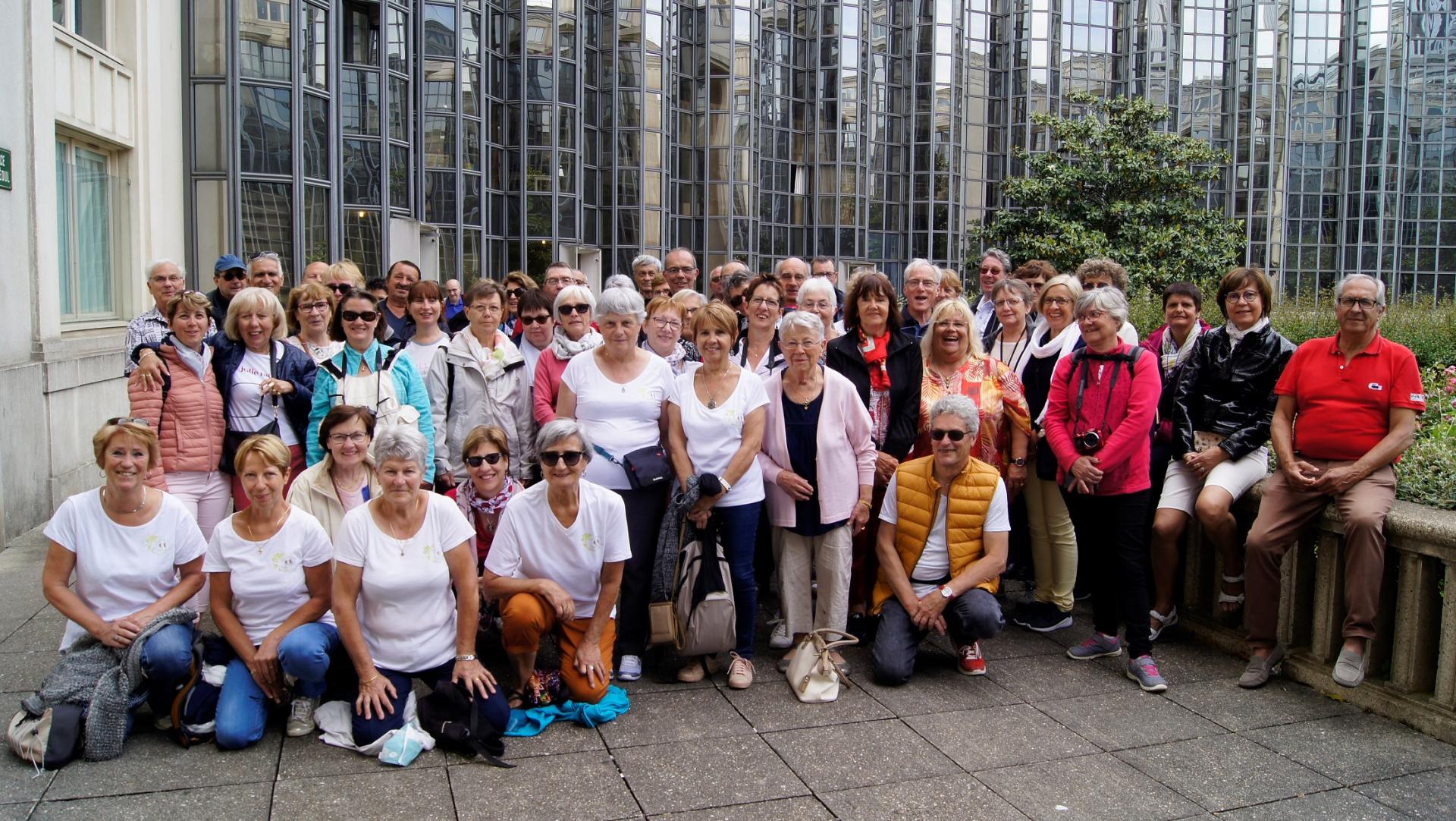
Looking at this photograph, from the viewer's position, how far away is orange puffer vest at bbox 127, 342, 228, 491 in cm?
623

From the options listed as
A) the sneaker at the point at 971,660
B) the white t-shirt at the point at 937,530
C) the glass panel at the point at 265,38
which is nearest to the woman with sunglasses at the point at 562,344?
the white t-shirt at the point at 937,530

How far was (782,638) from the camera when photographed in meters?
6.50

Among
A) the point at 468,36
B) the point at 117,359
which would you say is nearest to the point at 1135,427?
the point at 117,359

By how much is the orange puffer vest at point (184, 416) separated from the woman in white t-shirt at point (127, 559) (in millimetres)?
1060

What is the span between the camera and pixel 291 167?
14.0 meters

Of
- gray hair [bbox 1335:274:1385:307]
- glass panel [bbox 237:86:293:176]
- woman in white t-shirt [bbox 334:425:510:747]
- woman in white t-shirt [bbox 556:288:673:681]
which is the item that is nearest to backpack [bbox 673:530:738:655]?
woman in white t-shirt [bbox 556:288:673:681]

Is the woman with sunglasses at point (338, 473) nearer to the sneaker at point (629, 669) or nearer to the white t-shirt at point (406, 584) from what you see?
the white t-shirt at point (406, 584)

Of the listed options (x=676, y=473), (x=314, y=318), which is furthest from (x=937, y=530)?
(x=314, y=318)

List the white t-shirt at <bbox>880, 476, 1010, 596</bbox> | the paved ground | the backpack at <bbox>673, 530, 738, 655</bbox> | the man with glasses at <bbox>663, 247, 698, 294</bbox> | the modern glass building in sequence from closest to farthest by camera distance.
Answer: the paved ground, the backpack at <bbox>673, 530, 738, 655</bbox>, the white t-shirt at <bbox>880, 476, 1010, 596</bbox>, the man with glasses at <bbox>663, 247, 698, 294</bbox>, the modern glass building

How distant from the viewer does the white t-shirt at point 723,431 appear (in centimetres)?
604

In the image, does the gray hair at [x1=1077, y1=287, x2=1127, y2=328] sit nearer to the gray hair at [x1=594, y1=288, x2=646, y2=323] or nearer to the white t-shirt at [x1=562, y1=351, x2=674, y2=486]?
the white t-shirt at [x1=562, y1=351, x2=674, y2=486]

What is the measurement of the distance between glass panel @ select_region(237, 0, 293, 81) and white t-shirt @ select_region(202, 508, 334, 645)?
1012 cm

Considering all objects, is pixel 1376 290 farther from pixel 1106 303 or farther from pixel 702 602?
pixel 702 602

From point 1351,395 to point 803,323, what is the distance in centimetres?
281
